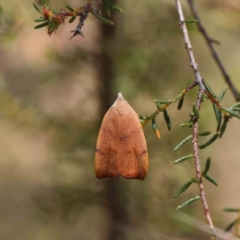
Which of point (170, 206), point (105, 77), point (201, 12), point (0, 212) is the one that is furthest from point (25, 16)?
point (0, 212)

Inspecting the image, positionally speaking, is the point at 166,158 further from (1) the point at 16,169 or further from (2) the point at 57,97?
(1) the point at 16,169

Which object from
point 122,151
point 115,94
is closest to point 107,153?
point 122,151

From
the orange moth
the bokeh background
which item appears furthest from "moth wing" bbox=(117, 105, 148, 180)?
the bokeh background

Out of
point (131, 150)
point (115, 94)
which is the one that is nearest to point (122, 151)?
point (131, 150)

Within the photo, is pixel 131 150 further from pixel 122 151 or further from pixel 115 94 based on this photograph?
pixel 115 94

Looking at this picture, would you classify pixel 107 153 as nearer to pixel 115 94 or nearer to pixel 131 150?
pixel 131 150

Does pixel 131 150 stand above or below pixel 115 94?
below

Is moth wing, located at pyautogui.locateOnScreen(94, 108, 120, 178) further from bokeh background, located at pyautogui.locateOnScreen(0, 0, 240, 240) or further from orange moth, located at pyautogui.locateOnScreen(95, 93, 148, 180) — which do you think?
bokeh background, located at pyautogui.locateOnScreen(0, 0, 240, 240)

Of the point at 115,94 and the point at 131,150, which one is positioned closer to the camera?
the point at 131,150

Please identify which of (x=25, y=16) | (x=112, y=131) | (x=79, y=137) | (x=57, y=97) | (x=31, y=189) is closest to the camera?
(x=112, y=131)
